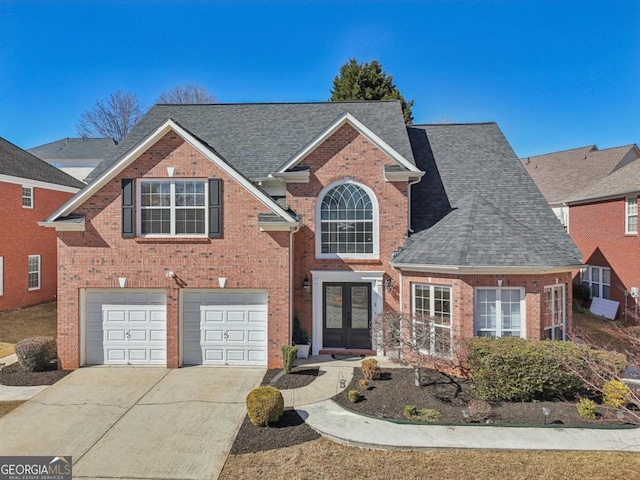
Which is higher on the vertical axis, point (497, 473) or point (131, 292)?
point (131, 292)

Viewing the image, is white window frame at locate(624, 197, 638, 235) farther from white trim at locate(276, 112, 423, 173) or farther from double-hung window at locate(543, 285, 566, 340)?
white trim at locate(276, 112, 423, 173)

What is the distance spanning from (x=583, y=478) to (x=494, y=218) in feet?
25.0

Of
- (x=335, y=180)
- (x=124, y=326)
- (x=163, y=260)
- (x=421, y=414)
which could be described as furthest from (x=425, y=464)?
(x=124, y=326)

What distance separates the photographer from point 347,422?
8242mm

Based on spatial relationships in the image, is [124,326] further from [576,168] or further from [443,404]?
[576,168]

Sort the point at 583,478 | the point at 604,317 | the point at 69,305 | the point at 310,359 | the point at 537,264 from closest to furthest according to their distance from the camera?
the point at 583,478, the point at 537,264, the point at 69,305, the point at 310,359, the point at 604,317

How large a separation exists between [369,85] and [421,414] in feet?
91.5

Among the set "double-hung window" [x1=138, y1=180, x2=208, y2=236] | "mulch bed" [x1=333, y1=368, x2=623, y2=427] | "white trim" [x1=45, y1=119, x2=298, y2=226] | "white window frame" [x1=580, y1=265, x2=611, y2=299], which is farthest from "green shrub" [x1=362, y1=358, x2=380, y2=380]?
"white window frame" [x1=580, y1=265, x2=611, y2=299]

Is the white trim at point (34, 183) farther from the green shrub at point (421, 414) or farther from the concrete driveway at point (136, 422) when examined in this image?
the green shrub at point (421, 414)

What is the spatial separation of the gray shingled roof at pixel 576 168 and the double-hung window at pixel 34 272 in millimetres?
37812

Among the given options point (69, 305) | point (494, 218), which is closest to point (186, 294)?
point (69, 305)

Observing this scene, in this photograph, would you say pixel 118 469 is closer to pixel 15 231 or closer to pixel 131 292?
pixel 131 292

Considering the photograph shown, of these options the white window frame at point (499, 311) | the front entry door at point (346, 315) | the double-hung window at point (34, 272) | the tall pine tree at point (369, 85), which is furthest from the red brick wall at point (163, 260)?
the tall pine tree at point (369, 85)

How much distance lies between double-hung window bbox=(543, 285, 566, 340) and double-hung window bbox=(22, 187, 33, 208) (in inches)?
1059
